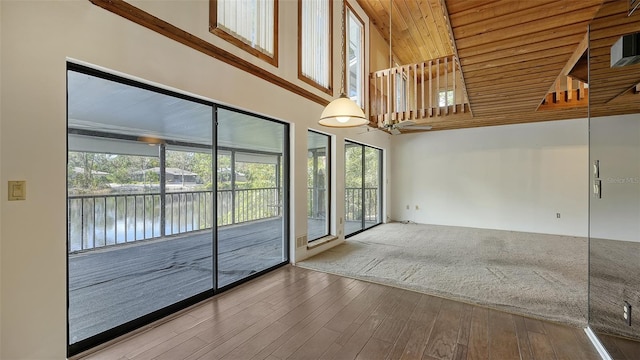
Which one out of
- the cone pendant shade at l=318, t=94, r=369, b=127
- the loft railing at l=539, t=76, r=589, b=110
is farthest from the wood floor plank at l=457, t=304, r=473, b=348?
the loft railing at l=539, t=76, r=589, b=110

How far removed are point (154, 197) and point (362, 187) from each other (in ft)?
14.0

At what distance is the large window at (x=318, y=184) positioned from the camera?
467cm

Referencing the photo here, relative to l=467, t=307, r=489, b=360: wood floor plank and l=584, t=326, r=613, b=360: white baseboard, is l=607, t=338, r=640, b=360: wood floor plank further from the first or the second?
l=467, t=307, r=489, b=360: wood floor plank

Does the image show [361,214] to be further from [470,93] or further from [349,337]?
[349,337]

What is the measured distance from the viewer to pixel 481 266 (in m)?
3.84

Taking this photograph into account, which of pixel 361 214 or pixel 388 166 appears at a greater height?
pixel 388 166

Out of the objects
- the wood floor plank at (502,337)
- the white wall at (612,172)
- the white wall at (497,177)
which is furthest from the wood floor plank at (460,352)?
the white wall at (497,177)

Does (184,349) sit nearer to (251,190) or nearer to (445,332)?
(445,332)

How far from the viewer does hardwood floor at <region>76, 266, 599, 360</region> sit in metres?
1.98

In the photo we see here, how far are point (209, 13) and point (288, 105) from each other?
1.43 metres

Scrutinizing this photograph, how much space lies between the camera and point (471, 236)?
18.9ft

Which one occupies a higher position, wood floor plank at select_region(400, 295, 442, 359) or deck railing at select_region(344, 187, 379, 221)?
deck railing at select_region(344, 187, 379, 221)

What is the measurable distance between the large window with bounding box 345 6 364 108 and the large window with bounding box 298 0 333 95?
2.93 feet

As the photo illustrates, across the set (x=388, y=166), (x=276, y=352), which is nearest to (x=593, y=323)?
(x=276, y=352)
